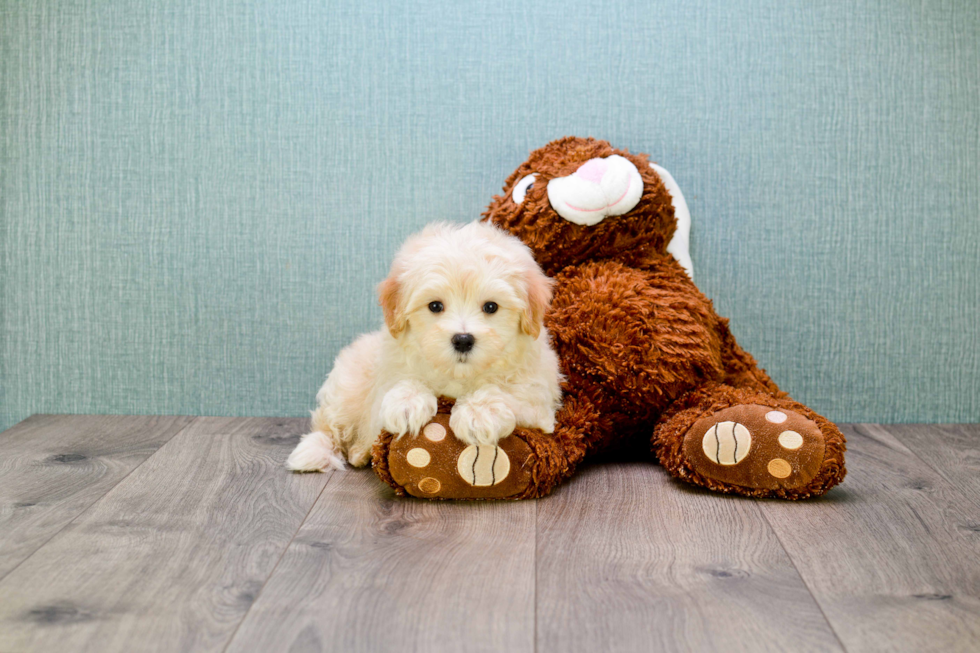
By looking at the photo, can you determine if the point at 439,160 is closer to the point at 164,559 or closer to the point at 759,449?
the point at 759,449

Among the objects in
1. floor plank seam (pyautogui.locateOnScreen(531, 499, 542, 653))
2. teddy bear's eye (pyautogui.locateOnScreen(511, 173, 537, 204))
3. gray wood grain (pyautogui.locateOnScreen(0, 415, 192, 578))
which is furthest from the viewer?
teddy bear's eye (pyautogui.locateOnScreen(511, 173, 537, 204))

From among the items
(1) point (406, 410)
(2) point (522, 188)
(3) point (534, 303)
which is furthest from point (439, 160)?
(1) point (406, 410)

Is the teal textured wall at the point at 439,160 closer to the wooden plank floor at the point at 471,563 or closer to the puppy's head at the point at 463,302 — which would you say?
the wooden plank floor at the point at 471,563

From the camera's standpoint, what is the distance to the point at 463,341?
149cm

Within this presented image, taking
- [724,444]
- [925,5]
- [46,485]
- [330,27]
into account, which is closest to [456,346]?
[724,444]

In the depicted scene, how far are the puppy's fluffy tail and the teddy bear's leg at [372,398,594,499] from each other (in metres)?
0.26

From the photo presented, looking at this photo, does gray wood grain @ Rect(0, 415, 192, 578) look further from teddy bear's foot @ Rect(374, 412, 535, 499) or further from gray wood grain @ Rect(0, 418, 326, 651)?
teddy bear's foot @ Rect(374, 412, 535, 499)

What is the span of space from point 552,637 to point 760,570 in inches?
15.9

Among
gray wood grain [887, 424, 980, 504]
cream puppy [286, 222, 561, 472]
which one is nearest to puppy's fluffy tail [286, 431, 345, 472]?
cream puppy [286, 222, 561, 472]

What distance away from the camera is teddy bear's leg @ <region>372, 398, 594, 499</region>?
5.13ft

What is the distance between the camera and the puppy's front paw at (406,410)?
1.56 metres

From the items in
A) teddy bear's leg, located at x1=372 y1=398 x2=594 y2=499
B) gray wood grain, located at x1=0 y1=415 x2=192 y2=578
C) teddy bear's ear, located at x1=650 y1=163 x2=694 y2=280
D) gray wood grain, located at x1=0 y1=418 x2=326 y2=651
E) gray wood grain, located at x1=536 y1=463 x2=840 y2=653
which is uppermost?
teddy bear's ear, located at x1=650 y1=163 x2=694 y2=280

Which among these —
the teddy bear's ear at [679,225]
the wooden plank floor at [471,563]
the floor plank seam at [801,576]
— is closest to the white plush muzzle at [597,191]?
the teddy bear's ear at [679,225]

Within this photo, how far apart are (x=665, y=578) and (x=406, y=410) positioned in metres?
0.58
